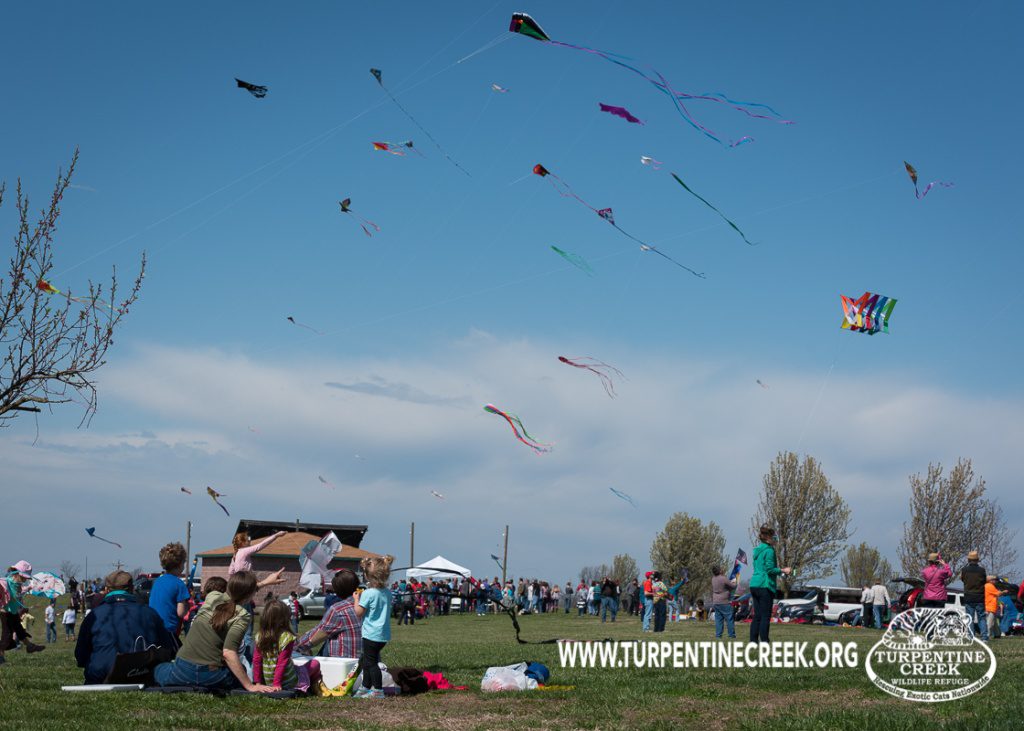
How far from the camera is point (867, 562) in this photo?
8431cm

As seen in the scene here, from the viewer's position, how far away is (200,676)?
8922mm

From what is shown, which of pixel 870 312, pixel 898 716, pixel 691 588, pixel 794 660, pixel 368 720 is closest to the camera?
pixel 898 716

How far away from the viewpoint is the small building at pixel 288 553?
4234cm

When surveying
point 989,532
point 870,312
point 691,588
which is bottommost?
point 691,588

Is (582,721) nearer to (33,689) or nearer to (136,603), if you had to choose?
(136,603)

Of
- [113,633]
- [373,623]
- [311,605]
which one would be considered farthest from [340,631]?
[311,605]

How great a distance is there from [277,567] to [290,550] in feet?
3.21

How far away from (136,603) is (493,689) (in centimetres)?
365

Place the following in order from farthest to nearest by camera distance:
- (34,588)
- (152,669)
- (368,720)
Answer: (34,588), (152,669), (368,720)

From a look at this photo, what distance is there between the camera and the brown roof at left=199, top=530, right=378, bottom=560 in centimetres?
4262

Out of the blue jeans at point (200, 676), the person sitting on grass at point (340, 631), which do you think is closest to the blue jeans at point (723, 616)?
the person sitting on grass at point (340, 631)

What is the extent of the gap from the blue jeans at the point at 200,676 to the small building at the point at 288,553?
31.3 m

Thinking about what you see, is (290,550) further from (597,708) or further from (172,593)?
(597,708)

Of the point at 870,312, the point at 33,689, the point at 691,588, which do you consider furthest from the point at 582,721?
the point at 691,588
